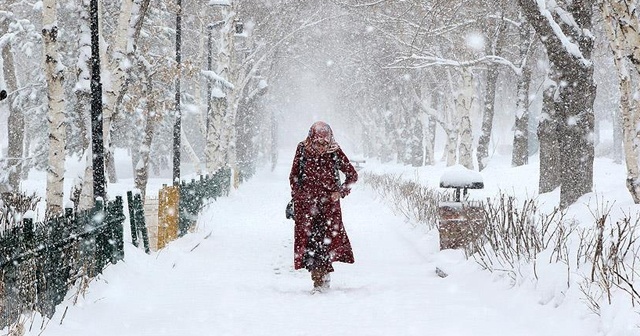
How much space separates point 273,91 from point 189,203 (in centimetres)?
3608

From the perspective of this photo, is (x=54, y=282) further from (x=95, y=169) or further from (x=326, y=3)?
(x=326, y=3)

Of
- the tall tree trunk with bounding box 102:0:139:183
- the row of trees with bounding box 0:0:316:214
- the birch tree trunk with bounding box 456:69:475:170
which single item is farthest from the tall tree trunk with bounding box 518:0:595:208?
the birch tree trunk with bounding box 456:69:475:170

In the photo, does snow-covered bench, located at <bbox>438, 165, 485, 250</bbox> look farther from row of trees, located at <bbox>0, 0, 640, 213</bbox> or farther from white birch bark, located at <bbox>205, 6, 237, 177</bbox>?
white birch bark, located at <bbox>205, 6, 237, 177</bbox>

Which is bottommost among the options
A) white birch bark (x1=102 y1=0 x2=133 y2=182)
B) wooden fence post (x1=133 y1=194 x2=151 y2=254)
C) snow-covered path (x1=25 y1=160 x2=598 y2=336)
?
snow-covered path (x1=25 y1=160 x2=598 y2=336)

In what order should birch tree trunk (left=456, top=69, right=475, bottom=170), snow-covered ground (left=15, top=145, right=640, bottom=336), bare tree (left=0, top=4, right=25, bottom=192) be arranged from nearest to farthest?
snow-covered ground (left=15, top=145, right=640, bottom=336) → bare tree (left=0, top=4, right=25, bottom=192) → birch tree trunk (left=456, top=69, right=475, bottom=170)

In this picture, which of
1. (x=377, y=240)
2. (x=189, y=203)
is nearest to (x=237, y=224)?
(x=189, y=203)

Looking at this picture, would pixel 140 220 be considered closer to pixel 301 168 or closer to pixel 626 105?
pixel 301 168

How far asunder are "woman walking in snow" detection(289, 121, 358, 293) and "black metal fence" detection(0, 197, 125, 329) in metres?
2.12

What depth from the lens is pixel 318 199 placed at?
277 inches

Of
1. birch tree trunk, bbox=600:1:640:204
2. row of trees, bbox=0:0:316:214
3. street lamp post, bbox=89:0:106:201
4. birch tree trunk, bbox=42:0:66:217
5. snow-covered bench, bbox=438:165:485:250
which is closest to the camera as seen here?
birch tree trunk, bbox=600:1:640:204

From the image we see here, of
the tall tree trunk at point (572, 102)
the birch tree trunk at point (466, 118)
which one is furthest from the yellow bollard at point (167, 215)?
the birch tree trunk at point (466, 118)

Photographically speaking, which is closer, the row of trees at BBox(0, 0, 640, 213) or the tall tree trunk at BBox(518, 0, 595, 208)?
the tall tree trunk at BBox(518, 0, 595, 208)

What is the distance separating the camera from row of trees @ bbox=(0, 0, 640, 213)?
390 inches

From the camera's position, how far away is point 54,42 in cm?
959
